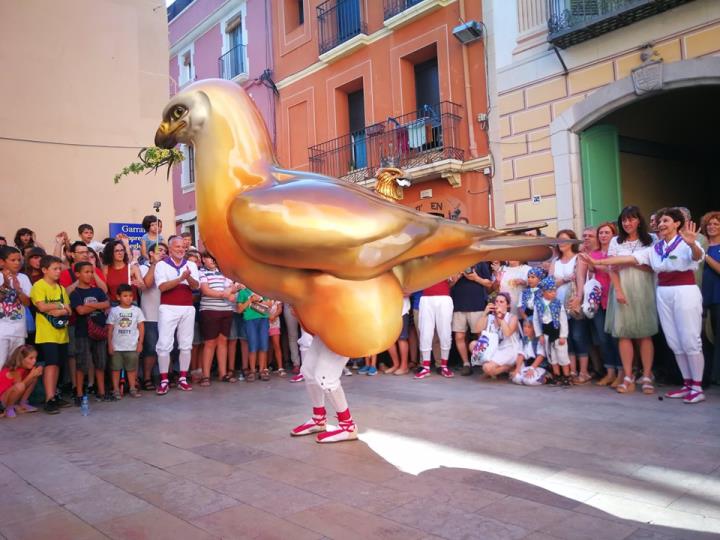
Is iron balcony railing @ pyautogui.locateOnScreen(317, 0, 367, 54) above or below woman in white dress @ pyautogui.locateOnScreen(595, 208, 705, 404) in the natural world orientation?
above

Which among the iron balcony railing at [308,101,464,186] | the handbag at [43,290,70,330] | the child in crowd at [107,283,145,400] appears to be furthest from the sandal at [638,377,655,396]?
the iron balcony railing at [308,101,464,186]

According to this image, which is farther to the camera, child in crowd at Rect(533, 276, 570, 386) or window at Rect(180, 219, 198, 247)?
window at Rect(180, 219, 198, 247)

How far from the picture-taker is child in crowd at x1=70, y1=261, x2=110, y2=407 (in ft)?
21.0

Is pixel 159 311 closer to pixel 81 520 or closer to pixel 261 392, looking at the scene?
pixel 261 392

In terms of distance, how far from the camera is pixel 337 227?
9.14 feet

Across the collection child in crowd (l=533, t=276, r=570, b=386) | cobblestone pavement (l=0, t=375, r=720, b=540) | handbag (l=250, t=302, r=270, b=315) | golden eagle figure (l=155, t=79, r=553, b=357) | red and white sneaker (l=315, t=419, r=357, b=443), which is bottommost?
cobblestone pavement (l=0, t=375, r=720, b=540)

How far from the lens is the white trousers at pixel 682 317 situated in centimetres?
514

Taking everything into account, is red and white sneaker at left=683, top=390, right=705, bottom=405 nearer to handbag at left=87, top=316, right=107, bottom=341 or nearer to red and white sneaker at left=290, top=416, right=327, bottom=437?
red and white sneaker at left=290, top=416, right=327, bottom=437

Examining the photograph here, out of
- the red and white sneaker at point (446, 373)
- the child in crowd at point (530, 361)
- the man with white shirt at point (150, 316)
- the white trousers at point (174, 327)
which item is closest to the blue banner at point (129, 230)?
the man with white shirt at point (150, 316)

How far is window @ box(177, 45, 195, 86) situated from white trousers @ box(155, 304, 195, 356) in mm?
16213

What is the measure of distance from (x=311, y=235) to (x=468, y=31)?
10.4 meters

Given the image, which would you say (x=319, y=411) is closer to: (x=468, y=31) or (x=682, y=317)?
(x=682, y=317)

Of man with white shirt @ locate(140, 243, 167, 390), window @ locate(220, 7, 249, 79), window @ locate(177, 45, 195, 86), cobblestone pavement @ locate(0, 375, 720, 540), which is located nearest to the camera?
cobblestone pavement @ locate(0, 375, 720, 540)

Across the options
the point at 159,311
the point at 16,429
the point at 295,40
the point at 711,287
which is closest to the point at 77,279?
the point at 159,311
